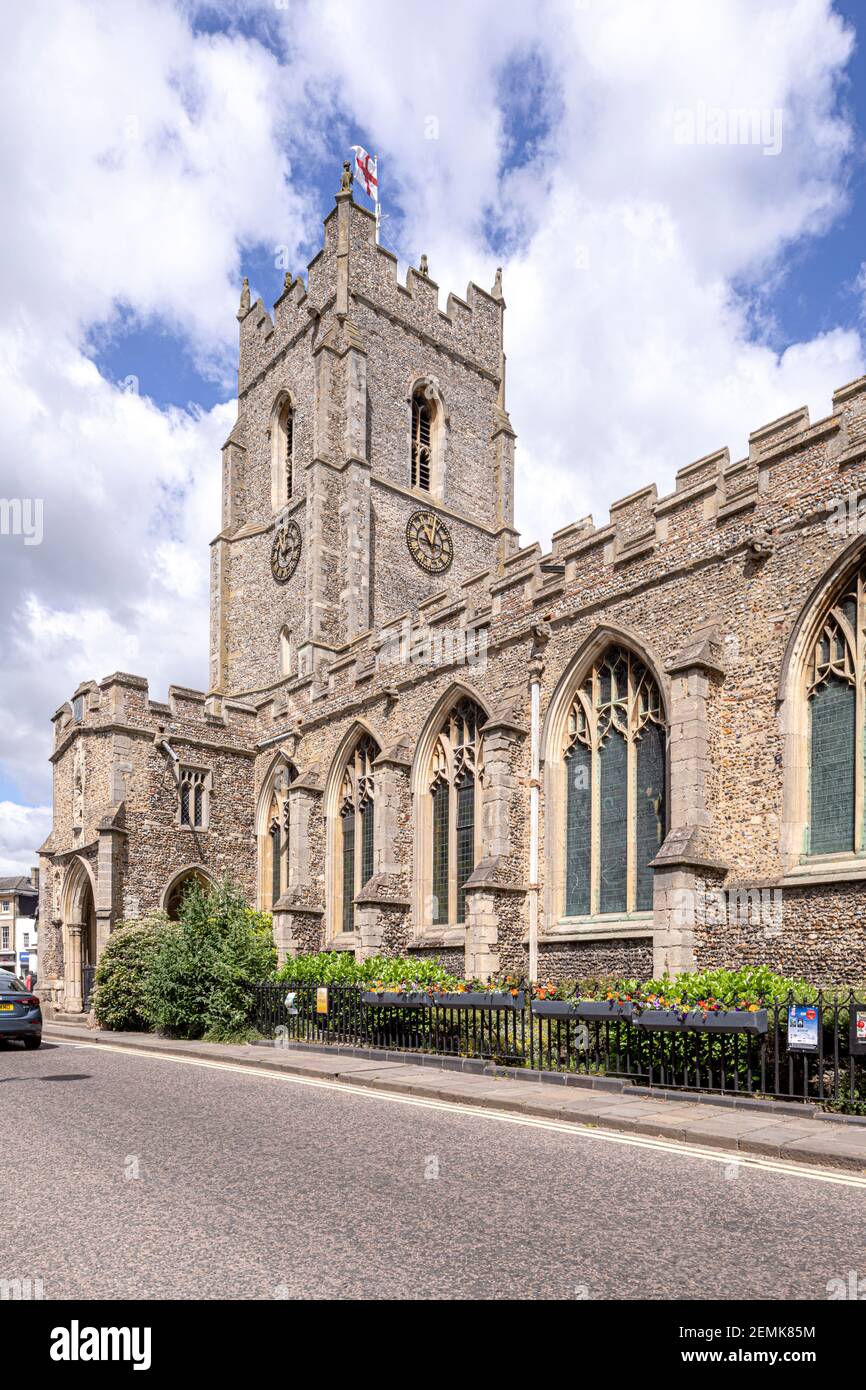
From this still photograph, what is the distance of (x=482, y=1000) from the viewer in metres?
13.9

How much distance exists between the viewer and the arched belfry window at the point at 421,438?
124 feet

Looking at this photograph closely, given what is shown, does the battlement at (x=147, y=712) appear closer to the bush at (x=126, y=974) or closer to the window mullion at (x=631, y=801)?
the bush at (x=126, y=974)

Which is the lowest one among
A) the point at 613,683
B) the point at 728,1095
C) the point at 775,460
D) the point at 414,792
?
the point at 728,1095

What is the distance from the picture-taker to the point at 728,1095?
10234mm

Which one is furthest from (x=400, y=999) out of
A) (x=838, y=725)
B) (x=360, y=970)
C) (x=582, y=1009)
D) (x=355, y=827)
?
(x=355, y=827)

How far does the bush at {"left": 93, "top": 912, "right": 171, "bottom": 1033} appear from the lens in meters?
22.6

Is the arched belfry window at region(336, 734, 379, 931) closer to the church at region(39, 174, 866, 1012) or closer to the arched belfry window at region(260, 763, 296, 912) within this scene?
the church at region(39, 174, 866, 1012)

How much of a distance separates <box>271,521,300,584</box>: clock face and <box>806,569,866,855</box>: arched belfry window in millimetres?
24726

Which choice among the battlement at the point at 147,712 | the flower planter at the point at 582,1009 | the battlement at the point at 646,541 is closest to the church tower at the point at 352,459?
the battlement at the point at 147,712
